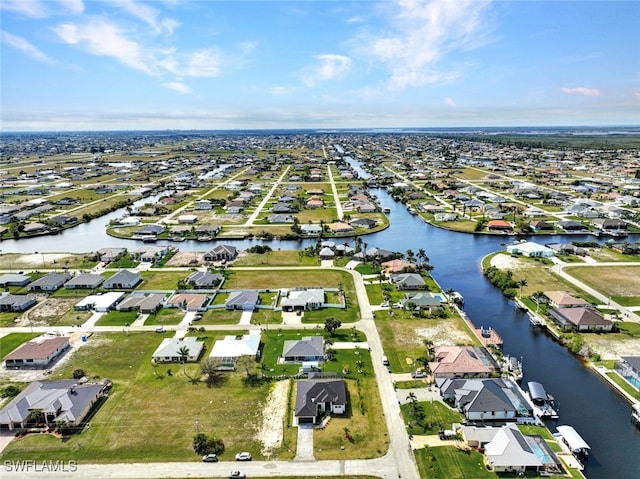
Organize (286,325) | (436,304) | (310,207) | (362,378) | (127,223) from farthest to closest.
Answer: (310,207) < (127,223) < (436,304) < (286,325) < (362,378)

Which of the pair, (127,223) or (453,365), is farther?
(127,223)

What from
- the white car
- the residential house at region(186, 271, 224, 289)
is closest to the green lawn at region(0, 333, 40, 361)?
the residential house at region(186, 271, 224, 289)

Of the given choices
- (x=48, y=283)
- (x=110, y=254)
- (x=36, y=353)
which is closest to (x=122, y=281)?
(x=48, y=283)

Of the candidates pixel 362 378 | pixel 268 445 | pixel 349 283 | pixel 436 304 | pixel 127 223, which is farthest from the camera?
pixel 127 223

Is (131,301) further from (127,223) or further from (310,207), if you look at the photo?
(310,207)

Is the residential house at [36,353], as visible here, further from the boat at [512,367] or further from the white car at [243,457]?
the boat at [512,367]

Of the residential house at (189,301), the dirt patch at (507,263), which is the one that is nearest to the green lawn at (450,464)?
the residential house at (189,301)

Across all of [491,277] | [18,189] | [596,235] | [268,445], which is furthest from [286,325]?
[18,189]
